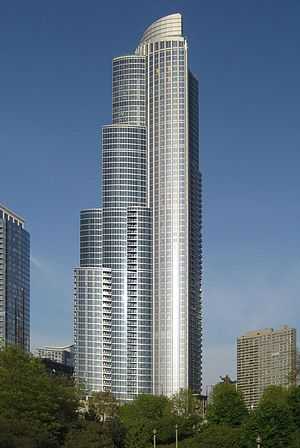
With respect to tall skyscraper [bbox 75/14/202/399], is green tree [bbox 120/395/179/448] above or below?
below

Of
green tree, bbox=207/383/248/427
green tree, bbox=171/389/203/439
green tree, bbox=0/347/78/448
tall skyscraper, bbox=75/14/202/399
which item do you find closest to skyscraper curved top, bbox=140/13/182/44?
tall skyscraper, bbox=75/14/202/399

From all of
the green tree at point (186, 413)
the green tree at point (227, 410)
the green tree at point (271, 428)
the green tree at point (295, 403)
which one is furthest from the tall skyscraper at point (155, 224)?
the green tree at point (271, 428)

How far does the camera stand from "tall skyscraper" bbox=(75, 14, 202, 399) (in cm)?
17712

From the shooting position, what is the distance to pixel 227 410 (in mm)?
101125

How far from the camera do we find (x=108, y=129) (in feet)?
606

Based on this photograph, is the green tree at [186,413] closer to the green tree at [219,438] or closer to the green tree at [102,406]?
the green tree at [102,406]

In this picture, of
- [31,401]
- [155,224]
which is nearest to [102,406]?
[31,401]

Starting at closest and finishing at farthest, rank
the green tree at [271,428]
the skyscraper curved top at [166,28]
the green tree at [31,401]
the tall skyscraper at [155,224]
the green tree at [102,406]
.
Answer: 1. the green tree at [31,401]
2. the green tree at [271,428]
3. the green tree at [102,406]
4. the tall skyscraper at [155,224]
5. the skyscraper curved top at [166,28]

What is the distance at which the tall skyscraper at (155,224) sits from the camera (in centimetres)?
17712

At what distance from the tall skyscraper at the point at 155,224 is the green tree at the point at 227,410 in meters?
70.9

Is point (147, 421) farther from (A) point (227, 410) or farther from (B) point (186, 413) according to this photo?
(B) point (186, 413)

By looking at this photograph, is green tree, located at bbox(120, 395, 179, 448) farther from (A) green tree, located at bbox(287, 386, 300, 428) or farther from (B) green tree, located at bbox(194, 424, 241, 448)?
(A) green tree, located at bbox(287, 386, 300, 428)

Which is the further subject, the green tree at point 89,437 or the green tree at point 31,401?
the green tree at point 89,437

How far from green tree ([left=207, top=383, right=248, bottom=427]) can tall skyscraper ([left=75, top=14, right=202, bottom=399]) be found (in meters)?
70.9
